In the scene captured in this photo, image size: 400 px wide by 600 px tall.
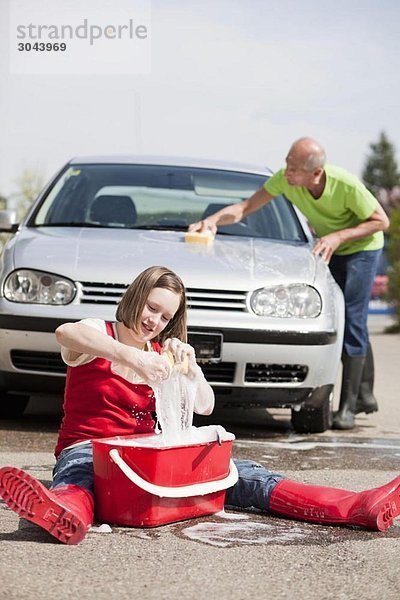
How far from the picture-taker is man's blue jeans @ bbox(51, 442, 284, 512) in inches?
171

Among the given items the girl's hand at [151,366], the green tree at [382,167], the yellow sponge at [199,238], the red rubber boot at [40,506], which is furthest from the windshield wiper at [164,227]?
the green tree at [382,167]

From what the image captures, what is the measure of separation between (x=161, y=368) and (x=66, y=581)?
33.7 inches

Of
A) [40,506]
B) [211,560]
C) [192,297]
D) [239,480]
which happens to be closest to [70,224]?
[192,297]

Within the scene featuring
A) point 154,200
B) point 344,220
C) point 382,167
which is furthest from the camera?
point 382,167

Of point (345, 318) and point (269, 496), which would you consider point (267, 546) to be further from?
point (345, 318)

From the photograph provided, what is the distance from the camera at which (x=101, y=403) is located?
15.0ft

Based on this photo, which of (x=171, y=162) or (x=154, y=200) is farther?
(x=171, y=162)

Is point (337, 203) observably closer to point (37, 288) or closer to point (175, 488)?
point (37, 288)

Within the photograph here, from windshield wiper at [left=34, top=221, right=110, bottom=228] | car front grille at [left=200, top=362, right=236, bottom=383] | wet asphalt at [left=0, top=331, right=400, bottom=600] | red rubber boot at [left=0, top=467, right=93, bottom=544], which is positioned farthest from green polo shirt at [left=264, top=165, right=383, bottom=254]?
red rubber boot at [left=0, top=467, right=93, bottom=544]

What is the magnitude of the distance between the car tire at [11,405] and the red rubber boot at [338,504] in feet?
9.09

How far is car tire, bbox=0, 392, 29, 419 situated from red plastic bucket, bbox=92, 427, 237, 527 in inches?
105

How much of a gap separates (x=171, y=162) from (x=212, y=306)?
1.90m

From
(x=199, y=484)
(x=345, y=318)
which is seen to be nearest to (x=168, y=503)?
(x=199, y=484)

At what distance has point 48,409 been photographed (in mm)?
7812
